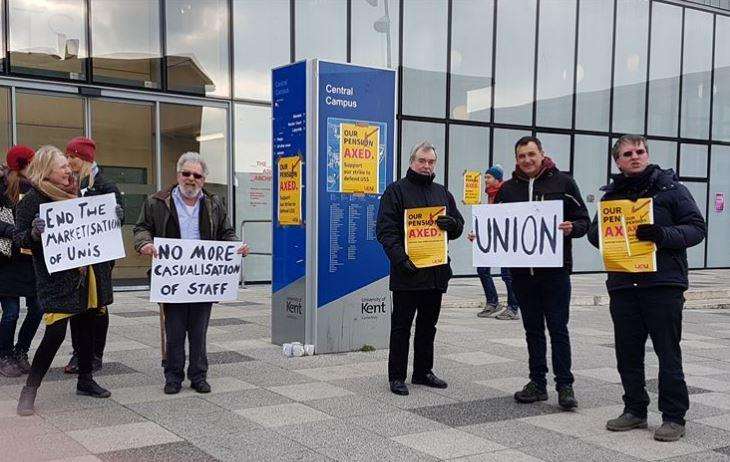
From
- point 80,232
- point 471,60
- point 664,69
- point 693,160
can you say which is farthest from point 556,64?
point 80,232

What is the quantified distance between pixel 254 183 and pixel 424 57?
5.11 m

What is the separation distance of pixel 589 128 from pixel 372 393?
15.0 metres

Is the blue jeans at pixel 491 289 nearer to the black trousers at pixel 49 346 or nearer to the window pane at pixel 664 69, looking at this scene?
the black trousers at pixel 49 346

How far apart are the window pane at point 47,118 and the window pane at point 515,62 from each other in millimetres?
A: 9595

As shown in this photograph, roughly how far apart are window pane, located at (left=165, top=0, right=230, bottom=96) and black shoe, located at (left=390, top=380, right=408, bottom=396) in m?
9.76

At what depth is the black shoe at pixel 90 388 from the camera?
18.7 ft

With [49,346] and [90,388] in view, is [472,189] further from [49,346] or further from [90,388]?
[49,346]

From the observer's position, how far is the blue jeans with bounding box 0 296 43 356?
639 cm

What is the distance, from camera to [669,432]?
479 centimetres

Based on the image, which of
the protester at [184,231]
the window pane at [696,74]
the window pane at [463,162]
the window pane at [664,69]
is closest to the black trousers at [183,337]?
the protester at [184,231]

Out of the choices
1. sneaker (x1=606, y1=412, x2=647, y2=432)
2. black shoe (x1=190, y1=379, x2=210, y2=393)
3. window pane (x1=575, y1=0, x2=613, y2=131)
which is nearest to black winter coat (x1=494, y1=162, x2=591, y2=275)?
sneaker (x1=606, y1=412, x2=647, y2=432)

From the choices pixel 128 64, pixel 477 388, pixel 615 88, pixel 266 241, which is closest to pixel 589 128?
pixel 615 88

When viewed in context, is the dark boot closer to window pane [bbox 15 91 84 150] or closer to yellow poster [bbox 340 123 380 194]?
yellow poster [bbox 340 123 380 194]

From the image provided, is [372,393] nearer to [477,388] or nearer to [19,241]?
[477,388]
